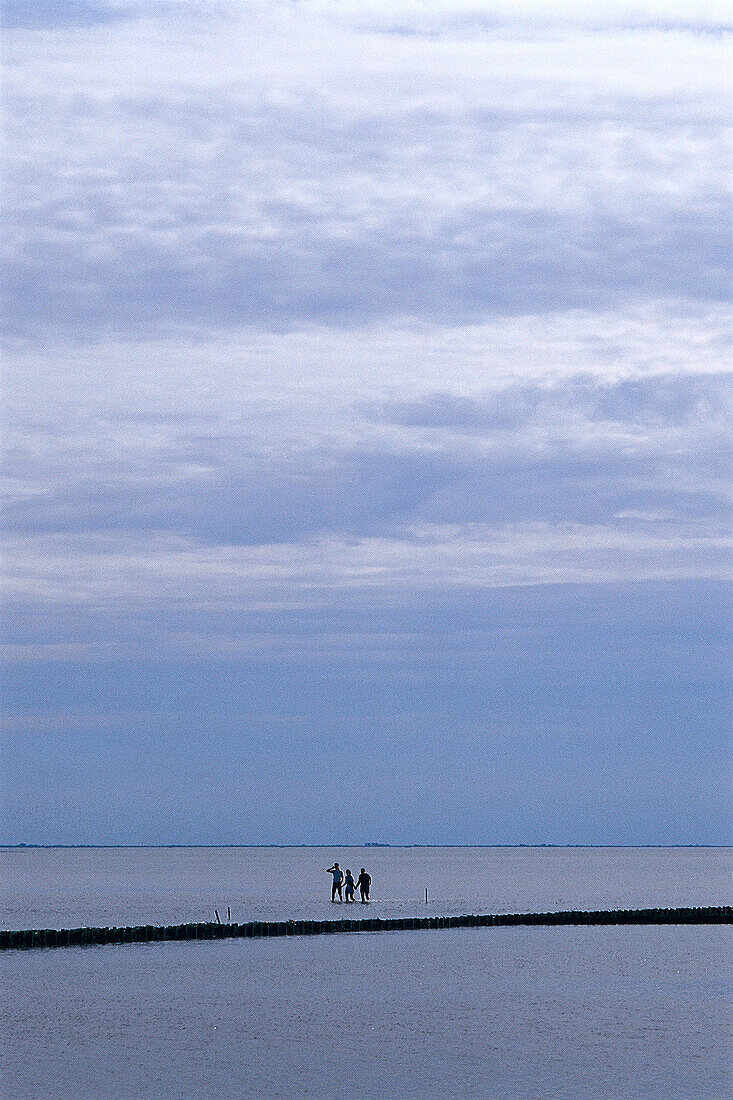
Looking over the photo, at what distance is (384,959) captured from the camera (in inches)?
1587

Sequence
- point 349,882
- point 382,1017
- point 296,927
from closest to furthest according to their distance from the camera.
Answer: point 382,1017 → point 296,927 → point 349,882

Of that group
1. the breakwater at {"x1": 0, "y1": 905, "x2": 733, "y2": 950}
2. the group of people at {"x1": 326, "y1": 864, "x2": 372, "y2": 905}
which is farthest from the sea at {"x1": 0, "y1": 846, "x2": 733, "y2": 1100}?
the group of people at {"x1": 326, "y1": 864, "x2": 372, "y2": 905}

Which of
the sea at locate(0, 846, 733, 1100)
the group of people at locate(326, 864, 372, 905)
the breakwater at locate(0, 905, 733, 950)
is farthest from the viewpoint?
the group of people at locate(326, 864, 372, 905)

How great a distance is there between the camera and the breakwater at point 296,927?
136ft

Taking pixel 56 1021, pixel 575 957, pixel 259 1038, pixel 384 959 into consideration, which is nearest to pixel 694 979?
pixel 575 957

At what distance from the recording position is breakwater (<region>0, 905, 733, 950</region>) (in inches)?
1636

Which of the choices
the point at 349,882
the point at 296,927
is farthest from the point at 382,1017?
the point at 349,882

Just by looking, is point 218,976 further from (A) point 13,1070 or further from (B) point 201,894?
(B) point 201,894

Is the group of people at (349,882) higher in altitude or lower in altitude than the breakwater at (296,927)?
higher

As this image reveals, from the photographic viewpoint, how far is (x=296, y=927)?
150 feet

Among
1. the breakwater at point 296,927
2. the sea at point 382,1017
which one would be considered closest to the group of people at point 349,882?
the breakwater at point 296,927

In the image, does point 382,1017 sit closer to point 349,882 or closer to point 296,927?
point 296,927

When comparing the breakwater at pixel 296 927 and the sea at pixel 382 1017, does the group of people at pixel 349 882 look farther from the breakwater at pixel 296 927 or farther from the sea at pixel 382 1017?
the sea at pixel 382 1017

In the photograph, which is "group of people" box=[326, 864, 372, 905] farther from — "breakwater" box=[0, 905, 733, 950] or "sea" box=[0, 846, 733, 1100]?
"sea" box=[0, 846, 733, 1100]
